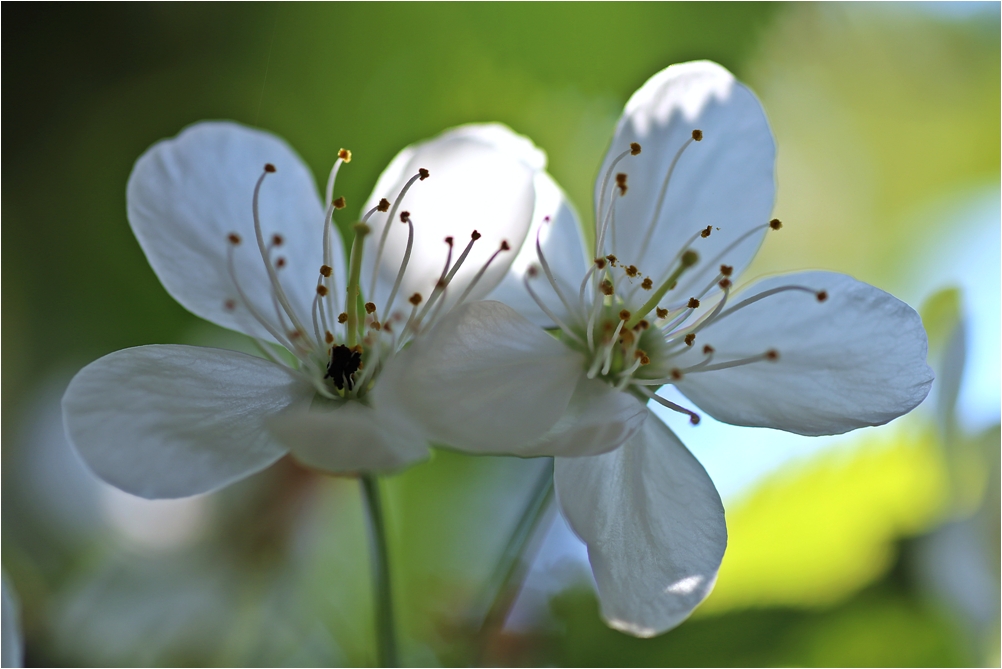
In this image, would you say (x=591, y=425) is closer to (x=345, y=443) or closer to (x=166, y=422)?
(x=345, y=443)

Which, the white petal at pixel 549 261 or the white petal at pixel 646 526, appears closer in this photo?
the white petal at pixel 646 526

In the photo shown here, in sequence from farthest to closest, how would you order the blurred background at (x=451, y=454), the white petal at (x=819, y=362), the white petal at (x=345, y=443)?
the blurred background at (x=451, y=454) < the white petal at (x=819, y=362) < the white petal at (x=345, y=443)

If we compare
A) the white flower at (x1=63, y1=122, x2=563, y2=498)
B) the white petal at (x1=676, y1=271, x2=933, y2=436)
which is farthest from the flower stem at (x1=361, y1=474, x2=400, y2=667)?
the white petal at (x1=676, y1=271, x2=933, y2=436)

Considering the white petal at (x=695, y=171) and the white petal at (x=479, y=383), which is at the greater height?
the white petal at (x=695, y=171)

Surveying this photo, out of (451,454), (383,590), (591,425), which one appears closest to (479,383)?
(591,425)

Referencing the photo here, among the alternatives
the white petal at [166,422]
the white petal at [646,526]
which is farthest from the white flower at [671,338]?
the white petal at [166,422]

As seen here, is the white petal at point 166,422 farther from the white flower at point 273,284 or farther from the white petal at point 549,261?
the white petal at point 549,261

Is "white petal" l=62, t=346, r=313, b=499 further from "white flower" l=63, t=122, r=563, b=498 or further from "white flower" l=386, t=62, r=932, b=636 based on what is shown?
"white flower" l=386, t=62, r=932, b=636
